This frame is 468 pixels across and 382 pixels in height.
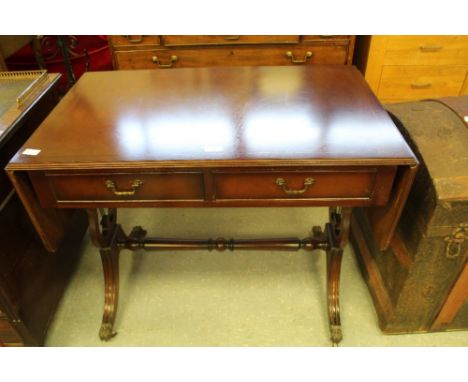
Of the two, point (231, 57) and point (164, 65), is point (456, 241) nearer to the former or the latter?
point (231, 57)

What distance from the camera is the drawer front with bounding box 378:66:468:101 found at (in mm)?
2391

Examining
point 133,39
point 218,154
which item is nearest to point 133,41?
point 133,39

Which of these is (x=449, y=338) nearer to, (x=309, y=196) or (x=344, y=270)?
(x=344, y=270)

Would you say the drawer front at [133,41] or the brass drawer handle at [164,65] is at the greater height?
the drawer front at [133,41]

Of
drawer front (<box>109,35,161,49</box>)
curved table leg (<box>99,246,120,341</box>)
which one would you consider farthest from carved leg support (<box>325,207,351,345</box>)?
drawer front (<box>109,35,161,49</box>)

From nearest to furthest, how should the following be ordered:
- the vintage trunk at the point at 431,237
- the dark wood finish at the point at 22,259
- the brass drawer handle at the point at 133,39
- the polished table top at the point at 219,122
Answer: the polished table top at the point at 219,122 < the vintage trunk at the point at 431,237 < the dark wood finish at the point at 22,259 < the brass drawer handle at the point at 133,39

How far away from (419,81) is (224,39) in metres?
1.30

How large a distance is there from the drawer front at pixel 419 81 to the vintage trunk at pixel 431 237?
110 centimetres

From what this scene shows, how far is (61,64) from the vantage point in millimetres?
3061

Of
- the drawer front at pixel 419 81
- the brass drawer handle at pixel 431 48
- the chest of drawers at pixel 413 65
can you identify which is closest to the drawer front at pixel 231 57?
the chest of drawers at pixel 413 65

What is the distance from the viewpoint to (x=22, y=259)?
53.2 inches

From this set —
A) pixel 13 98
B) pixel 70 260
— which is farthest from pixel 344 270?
pixel 13 98

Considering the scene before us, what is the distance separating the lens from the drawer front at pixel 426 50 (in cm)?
228

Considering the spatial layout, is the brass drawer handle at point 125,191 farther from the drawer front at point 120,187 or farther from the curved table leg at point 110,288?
the curved table leg at point 110,288
